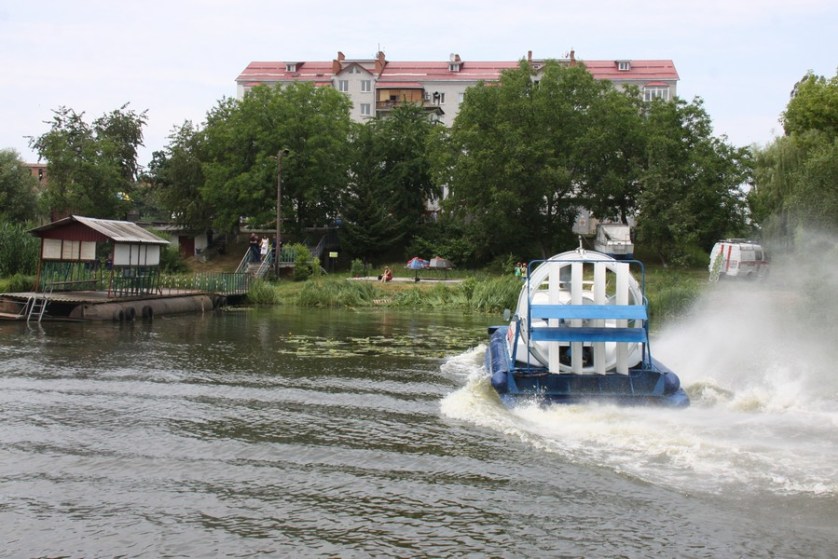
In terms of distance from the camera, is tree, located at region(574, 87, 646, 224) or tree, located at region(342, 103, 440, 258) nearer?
tree, located at region(574, 87, 646, 224)

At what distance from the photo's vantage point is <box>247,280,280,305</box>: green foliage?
44.9 metres

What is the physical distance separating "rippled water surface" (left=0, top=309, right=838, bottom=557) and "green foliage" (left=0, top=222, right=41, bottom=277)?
25825 mm

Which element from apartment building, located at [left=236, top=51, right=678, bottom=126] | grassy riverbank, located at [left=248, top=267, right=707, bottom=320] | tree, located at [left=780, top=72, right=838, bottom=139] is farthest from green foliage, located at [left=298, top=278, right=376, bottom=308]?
apartment building, located at [left=236, top=51, right=678, bottom=126]

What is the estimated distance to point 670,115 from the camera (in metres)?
62.0

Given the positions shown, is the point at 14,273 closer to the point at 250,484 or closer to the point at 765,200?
the point at 250,484

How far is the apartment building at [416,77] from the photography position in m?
93.2

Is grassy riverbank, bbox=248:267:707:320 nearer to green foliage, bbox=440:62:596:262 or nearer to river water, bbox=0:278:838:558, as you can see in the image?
green foliage, bbox=440:62:596:262

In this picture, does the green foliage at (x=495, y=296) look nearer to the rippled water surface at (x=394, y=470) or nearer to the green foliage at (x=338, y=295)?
the green foliage at (x=338, y=295)

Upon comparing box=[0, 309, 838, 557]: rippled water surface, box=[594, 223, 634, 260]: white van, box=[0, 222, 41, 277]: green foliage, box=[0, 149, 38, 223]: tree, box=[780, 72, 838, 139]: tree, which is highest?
box=[780, 72, 838, 139]: tree

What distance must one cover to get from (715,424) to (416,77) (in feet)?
291

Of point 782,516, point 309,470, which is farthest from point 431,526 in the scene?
point 782,516

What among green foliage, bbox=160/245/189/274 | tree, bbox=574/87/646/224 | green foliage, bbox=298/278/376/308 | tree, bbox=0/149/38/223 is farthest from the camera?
tree, bbox=0/149/38/223

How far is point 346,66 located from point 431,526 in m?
90.8

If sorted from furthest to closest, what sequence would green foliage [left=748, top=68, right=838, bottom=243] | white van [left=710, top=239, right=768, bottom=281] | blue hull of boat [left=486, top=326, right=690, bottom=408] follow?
1. white van [left=710, top=239, right=768, bottom=281]
2. green foliage [left=748, top=68, right=838, bottom=243]
3. blue hull of boat [left=486, top=326, right=690, bottom=408]
